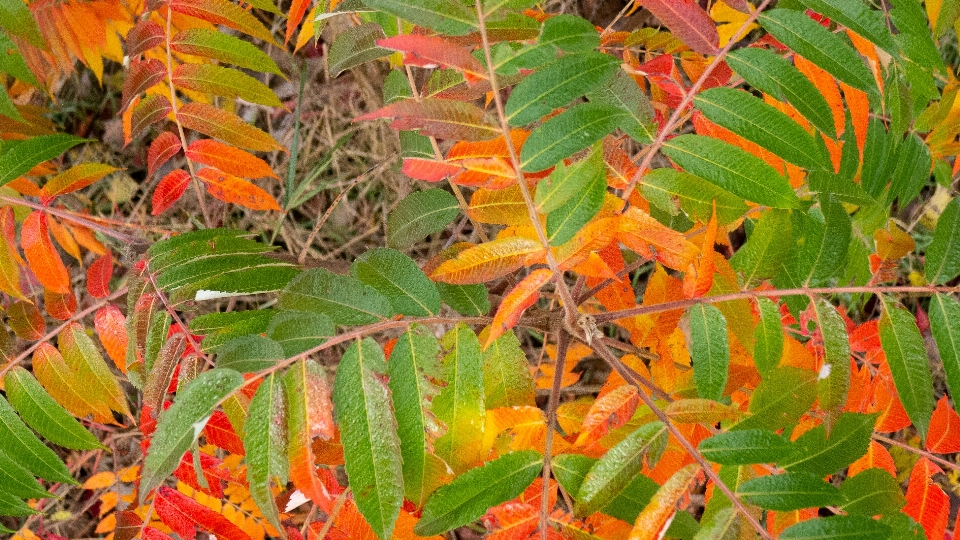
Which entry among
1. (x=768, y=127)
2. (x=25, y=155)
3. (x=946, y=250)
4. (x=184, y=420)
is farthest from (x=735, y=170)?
(x=25, y=155)

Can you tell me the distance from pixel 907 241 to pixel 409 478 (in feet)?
2.32

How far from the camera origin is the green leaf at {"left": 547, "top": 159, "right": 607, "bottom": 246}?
0.81 metres

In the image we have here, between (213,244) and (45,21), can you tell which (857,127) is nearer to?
(213,244)

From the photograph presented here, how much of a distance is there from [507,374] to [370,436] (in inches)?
11.7

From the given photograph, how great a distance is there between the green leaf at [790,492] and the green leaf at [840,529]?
2 cm

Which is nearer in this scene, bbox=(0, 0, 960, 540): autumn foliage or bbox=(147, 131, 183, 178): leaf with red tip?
bbox=(0, 0, 960, 540): autumn foliage

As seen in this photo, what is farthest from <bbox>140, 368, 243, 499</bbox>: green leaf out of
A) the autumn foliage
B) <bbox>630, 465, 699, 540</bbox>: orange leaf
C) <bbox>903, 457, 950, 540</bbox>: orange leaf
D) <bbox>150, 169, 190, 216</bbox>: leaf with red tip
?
<bbox>903, 457, 950, 540</bbox>: orange leaf

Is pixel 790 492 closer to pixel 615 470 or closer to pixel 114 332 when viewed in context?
pixel 615 470

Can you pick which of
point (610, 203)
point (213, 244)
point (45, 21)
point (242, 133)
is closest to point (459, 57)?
point (610, 203)

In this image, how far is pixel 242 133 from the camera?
51.3 inches

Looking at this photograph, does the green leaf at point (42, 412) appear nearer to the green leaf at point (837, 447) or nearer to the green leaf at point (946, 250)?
the green leaf at point (837, 447)

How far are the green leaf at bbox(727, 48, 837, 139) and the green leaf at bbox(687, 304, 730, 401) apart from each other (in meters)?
0.27

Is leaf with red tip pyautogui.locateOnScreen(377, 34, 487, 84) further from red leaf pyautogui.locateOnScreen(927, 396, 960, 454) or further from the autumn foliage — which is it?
red leaf pyautogui.locateOnScreen(927, 396, 960, 454)

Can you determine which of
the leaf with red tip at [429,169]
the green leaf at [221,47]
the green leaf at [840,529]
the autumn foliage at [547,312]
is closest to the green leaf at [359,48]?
the autumn foliage at [547,312]
